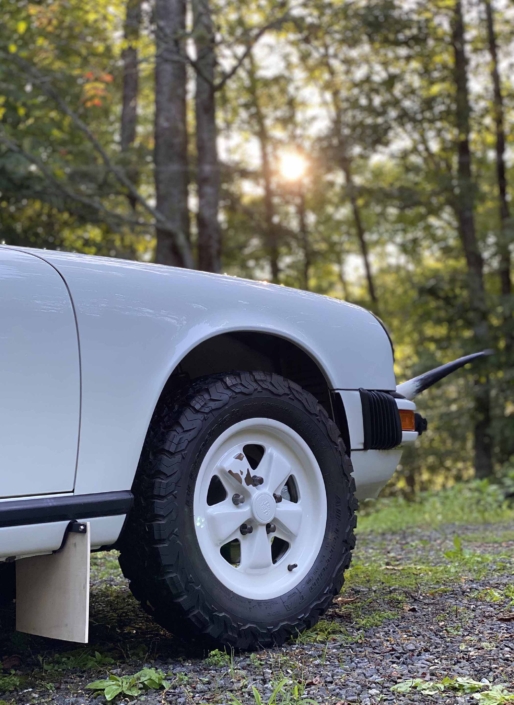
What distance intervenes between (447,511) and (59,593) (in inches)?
259

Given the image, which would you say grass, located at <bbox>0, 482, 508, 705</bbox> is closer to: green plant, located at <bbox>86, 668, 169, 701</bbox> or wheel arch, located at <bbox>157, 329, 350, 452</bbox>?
green plant, located at <bbox>86, 668, 169, 701</bbox>

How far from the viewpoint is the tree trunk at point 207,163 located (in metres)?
10.6

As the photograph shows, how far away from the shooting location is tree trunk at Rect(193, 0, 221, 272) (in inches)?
417

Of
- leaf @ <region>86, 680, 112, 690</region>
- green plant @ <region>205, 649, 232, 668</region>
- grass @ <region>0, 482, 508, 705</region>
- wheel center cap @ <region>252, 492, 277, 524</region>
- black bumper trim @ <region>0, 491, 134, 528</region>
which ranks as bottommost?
grass @ <region>0, 482, 508, 705</region>

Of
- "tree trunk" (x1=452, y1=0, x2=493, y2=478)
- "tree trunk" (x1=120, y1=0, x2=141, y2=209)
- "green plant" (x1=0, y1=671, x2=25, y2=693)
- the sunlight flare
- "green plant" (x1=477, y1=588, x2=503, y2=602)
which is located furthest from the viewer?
the sunlight flare

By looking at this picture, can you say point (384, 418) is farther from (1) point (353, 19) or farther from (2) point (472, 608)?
(1) point (353, 19)

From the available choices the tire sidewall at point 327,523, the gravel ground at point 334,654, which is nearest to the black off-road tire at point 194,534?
the tire sidewall at point 327,523

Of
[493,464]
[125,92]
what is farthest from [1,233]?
[493,464]

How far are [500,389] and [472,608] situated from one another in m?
12.2

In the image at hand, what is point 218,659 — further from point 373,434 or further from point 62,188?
point 62,188

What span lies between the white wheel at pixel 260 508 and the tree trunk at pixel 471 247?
492 inches

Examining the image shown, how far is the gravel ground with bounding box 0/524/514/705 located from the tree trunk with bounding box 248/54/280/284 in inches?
596

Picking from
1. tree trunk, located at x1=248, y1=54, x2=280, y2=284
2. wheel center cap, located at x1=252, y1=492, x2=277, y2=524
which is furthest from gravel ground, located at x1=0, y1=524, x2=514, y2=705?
tree trunk, located at x1=248, y1=54, x2=280, y2=284

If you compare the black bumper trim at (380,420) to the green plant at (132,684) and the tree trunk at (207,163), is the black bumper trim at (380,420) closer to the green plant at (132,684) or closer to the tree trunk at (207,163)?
the green plant at (132,684)
